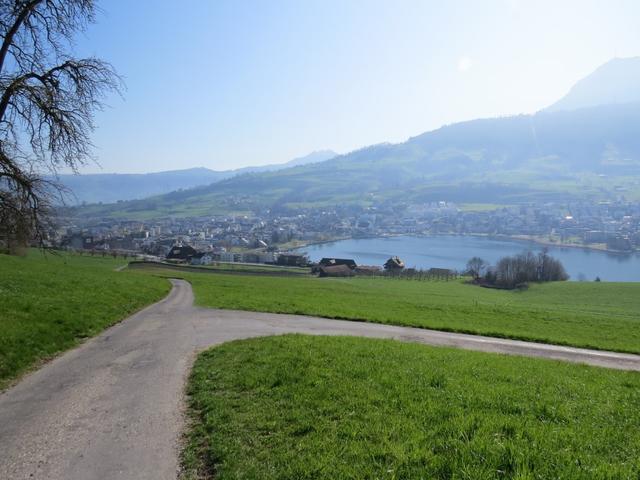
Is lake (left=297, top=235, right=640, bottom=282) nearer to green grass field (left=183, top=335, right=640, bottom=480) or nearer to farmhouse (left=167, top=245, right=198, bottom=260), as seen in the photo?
farmhouse (left=167, top=245, right=198, bottom=260)

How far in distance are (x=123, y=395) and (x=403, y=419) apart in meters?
5.77

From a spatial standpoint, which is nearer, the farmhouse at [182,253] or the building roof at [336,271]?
the building roof at [336,271]

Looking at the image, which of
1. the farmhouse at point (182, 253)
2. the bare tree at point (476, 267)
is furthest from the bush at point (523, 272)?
the farmhouse at point (182, 253)

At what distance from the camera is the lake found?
11806 centimetres

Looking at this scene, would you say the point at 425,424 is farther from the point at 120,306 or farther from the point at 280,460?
the point at 120,306

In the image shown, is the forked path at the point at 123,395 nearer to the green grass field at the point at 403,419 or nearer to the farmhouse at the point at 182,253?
the green grass field at the point at 403,419

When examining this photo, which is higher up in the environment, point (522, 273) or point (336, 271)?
point (336, 271)

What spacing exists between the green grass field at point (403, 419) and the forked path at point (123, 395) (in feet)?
2.16

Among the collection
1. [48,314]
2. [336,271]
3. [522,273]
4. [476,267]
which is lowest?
[476,267]

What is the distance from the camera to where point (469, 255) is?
149m

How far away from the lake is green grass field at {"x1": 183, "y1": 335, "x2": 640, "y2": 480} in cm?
10512

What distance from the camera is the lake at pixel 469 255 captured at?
387 ft

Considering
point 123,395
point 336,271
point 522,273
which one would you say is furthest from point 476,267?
point 123,395

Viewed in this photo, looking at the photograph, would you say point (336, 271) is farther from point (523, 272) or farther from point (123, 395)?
point (123, 395)
